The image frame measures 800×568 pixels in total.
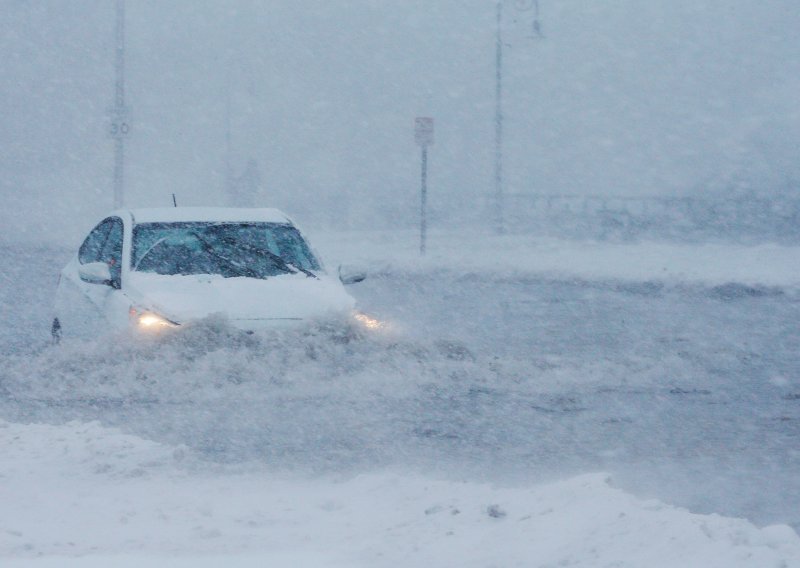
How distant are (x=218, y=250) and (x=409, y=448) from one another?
10.5 ft

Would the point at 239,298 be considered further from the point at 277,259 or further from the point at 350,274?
the point at 350,274

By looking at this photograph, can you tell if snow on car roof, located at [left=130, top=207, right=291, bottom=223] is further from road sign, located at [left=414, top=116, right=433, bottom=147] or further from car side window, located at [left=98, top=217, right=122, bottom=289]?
road sign, located at [left=414, top=116, right=433, bottom=147]

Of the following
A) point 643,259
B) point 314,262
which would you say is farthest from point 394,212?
point 314,262

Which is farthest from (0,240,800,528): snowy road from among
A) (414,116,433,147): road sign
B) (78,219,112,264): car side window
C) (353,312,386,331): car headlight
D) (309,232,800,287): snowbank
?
(414,116,433,147): road sign

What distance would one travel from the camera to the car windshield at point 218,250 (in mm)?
9562

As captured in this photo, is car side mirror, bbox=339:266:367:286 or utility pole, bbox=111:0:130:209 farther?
utility pole, bbox=111:0:130:209

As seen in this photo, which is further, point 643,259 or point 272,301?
point 643,259

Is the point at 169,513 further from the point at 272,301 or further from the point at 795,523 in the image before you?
the point at 272,301

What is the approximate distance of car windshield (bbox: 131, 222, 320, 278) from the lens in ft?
31.4

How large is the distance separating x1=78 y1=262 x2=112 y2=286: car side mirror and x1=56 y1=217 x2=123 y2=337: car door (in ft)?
0.19

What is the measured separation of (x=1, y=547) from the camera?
186 inches

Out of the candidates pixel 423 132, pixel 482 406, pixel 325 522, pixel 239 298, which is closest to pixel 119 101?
pixel 423 132

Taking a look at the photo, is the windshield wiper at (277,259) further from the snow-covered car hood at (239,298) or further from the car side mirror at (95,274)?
the car side mirror at (95,274)

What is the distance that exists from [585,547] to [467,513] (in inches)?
31.0
